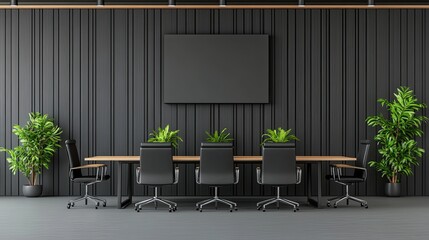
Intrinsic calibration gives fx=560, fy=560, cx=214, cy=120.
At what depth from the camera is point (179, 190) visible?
10.4 metres

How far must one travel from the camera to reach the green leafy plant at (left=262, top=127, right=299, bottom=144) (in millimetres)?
9797

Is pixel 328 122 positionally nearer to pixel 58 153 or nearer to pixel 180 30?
pixel 180 30

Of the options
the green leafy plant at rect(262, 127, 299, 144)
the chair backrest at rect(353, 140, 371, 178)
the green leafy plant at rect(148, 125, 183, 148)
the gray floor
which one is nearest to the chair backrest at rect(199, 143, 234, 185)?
the gray floor

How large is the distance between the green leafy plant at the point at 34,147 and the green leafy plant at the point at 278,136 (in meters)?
3.78

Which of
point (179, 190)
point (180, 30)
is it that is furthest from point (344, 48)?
point (179, 190)

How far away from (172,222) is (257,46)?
4.37 metres

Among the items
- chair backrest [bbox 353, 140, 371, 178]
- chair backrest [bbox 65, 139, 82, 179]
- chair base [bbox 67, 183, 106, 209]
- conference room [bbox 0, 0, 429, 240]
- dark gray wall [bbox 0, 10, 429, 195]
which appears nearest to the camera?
chair base [bbox 67, 183, 106, 209]

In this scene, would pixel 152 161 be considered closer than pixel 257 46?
Yes

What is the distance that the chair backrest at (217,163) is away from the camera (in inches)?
319

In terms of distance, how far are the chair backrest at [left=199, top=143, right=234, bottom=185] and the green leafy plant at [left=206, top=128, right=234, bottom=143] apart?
70.6 inches

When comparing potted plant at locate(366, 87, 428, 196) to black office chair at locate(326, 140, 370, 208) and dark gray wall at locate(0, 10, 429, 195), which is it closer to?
dark gray wall at locate(0, 10, 429, 195)

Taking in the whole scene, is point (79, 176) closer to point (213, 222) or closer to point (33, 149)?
point (33, 149)

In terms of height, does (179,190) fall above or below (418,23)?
below

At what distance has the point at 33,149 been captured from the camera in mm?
9820
